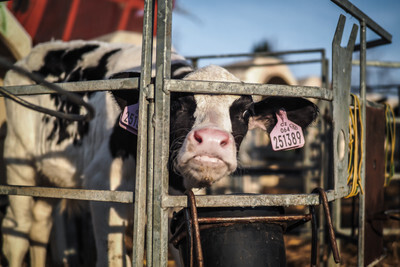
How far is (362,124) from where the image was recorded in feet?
7.91

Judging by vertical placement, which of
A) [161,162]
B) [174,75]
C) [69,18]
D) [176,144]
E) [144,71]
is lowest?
[161,162]

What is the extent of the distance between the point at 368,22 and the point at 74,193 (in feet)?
6.38

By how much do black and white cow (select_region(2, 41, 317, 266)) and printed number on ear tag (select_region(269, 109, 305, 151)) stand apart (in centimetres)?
6

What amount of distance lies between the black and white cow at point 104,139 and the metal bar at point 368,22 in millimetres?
552

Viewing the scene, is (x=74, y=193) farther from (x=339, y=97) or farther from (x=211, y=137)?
(x=339, y=97)

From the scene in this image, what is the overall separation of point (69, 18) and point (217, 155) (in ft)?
20.4

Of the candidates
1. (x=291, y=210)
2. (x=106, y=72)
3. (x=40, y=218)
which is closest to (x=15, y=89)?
(x=106, y=72)

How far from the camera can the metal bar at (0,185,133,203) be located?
1.70 metres

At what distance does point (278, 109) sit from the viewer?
256cm

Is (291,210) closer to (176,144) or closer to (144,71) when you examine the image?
(176,144)

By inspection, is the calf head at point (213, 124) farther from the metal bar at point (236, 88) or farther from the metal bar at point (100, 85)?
the metal bar at point (100, 85)

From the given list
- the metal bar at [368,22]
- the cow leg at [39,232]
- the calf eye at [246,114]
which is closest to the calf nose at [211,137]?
the calf eye at [246,114]

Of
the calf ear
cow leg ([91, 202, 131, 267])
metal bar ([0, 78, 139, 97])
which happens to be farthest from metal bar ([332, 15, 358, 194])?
cow leg ([91, 202, 131, 267])

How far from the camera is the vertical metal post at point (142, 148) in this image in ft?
5.42
